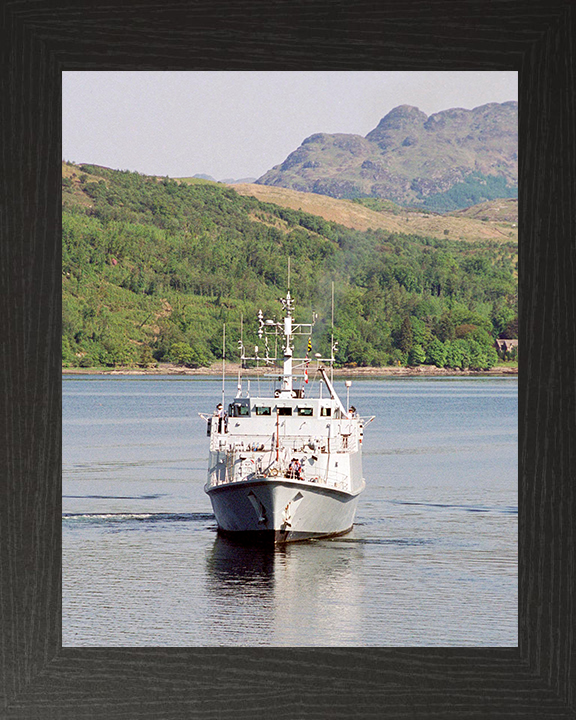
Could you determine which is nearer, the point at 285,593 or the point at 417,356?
the point at 285,593

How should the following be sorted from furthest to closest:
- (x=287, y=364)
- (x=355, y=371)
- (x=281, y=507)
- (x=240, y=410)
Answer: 1. (x=355, y=371)
2. (x=287, y=364)
3. (x=240, y=410)
4. (x=281, y=507)

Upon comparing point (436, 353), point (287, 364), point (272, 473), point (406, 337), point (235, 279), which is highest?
point (235, 279)

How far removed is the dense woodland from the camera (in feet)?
129

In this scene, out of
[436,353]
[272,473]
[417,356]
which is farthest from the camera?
[417,356]

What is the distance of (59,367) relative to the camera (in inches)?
103

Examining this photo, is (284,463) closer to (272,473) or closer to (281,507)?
(272,473)

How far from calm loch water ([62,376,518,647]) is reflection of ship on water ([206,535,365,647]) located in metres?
0.03

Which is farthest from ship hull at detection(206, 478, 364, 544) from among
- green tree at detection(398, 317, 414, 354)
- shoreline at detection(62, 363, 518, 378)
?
green tree at detection(398, 317, 414, 354)

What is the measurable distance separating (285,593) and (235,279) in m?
29.0

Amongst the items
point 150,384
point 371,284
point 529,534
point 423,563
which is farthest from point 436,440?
point 529,534

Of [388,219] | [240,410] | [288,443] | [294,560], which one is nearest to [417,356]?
[388,219]

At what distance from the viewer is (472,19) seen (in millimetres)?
2625

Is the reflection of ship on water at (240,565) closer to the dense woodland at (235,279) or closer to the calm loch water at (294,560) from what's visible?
the calm loch water at (294,560)

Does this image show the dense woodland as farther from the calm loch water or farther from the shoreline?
the calm loch water
